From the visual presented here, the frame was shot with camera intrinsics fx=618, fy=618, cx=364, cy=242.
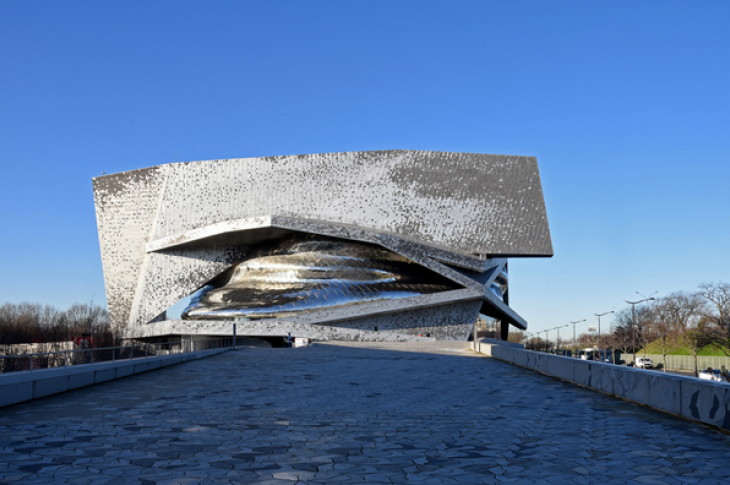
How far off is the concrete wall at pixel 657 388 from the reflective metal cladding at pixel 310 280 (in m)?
27.6

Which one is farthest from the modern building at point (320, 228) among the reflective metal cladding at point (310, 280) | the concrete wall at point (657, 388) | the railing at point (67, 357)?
the concrete wall at point (657, 388)

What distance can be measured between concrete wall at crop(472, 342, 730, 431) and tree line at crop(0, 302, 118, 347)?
34.2 meters

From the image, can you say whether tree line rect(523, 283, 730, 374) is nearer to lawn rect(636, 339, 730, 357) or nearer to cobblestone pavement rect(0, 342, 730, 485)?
lawn rect(636, 339, 730, 357)

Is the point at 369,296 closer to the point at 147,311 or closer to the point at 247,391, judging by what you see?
the point at 147,311

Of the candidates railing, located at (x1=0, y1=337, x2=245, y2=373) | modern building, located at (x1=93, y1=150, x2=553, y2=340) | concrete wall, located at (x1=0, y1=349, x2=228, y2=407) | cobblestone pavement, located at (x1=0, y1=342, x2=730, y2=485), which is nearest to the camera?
cobblestone pavement, located at (x1=0, y1=342, x2=730, y2=485)

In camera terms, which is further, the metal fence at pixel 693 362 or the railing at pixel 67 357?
the metal fence at pixel 693 362

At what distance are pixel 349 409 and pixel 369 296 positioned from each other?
32.2 m

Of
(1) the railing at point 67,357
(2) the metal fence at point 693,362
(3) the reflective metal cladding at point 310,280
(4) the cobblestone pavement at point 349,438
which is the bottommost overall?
(2) the metal fence at point 693,362

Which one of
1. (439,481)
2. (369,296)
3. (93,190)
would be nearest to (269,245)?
(369,296)


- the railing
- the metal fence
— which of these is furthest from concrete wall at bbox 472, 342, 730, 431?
the metal fence

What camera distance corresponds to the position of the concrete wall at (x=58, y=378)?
8759 mm

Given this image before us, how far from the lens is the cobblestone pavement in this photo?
4.65 metres

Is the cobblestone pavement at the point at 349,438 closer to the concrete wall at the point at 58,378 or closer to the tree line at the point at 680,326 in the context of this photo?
the concrete wall at the point at 58,378

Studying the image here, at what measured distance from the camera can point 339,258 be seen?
1673 inches
